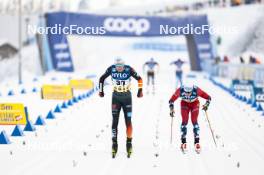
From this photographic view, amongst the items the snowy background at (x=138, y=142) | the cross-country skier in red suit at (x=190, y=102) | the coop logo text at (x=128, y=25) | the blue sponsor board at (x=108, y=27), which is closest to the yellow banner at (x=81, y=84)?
the snowy background at (x=138, y=142)

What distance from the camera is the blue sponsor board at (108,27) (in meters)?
37.2

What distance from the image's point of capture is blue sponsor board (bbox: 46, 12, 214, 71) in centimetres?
3716

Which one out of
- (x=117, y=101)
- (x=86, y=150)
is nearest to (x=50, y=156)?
(x=86, y=150)

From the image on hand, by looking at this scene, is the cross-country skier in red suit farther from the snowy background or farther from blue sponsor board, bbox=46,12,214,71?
blue sponsor board, bbox=46,12,214,71

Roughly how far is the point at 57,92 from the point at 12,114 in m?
8.07

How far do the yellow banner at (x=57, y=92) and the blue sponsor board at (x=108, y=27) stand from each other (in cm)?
1486

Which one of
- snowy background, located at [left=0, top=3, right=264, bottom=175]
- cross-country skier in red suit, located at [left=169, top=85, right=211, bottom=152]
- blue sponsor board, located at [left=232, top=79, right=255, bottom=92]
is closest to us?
snowy background, located at [left=0, top=3, right=264, bottom=175]

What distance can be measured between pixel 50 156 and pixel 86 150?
96 cm

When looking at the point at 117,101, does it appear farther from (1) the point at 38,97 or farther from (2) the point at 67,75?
(2) the point at 67,75

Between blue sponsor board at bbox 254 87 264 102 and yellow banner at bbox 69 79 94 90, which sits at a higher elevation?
yellow banner at bbox 69 79 94 90

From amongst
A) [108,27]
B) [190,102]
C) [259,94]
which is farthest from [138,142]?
[108,27]

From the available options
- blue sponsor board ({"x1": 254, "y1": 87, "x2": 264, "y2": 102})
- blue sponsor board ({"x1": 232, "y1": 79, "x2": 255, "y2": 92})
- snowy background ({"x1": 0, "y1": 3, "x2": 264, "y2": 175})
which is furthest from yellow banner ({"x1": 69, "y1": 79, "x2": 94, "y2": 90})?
blue sponsor board ({"x1": 254, "y1": 87, "x2": 264, "y2": 102})

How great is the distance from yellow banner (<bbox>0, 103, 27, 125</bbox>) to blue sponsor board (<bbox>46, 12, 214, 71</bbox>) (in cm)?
2291

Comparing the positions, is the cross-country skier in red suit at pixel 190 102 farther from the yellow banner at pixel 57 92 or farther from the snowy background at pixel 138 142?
the yellow banner at pixel 57 92
